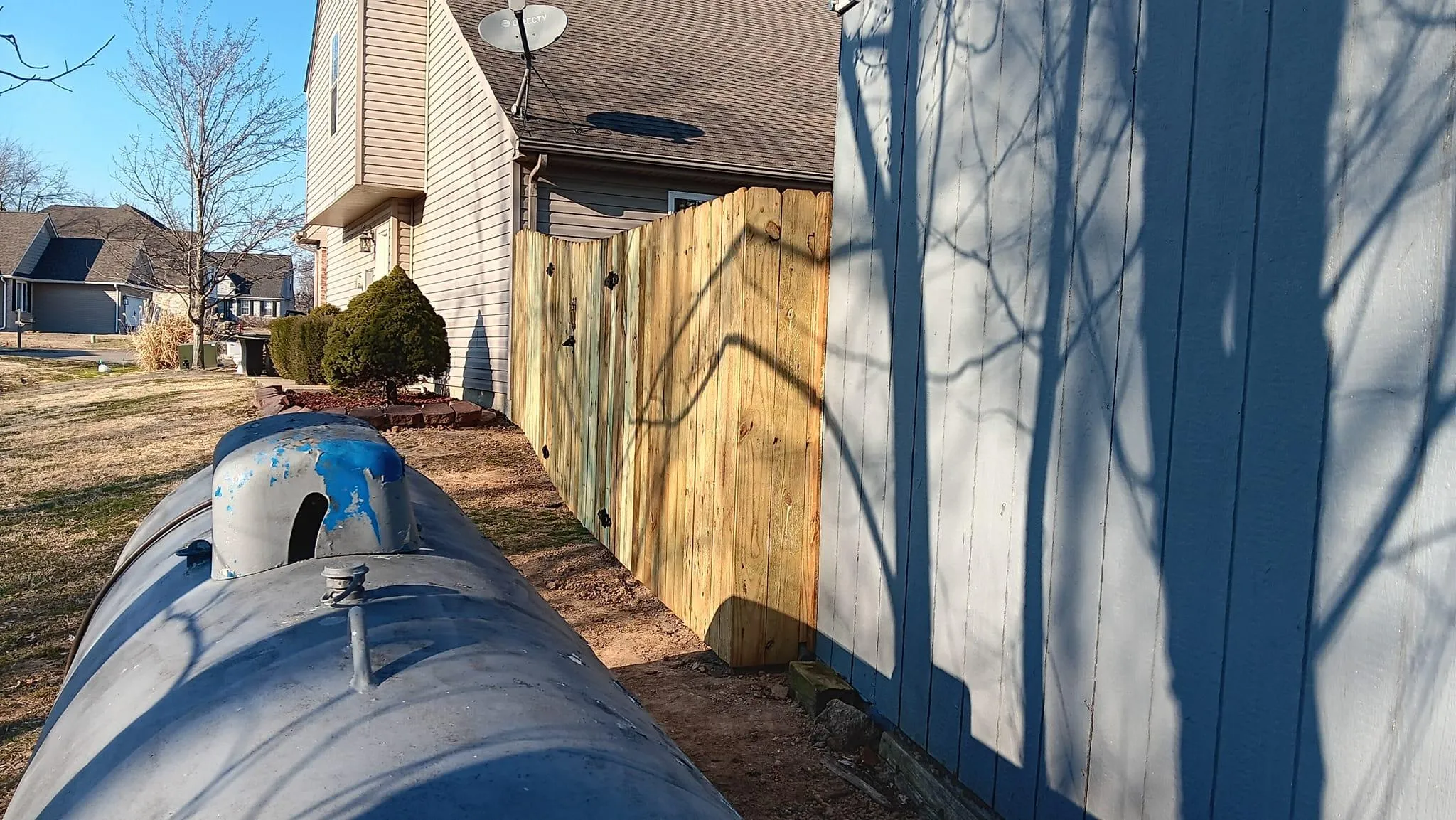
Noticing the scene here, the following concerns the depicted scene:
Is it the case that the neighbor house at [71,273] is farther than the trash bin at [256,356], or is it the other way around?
the neighbor house at [71,273]

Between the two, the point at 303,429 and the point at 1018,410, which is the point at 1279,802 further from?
the point at 303,429

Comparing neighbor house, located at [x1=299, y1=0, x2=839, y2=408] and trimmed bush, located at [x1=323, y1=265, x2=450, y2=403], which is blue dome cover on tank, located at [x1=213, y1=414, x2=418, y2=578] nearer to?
neighbor house, located at [x1=299, y1=0, x2=839, y2=408]

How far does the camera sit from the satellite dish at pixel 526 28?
1129 centimetres

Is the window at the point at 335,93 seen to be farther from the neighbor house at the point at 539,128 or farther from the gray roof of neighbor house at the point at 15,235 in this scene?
the gray roof of neighbor house at the point at 15,235

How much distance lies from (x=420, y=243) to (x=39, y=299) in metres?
48.4

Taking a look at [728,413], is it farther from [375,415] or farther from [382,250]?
[382,250]

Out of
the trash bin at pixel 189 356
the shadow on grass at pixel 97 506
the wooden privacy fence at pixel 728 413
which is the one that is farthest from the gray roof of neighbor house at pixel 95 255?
the wooden privacy fence at pixel 728 413

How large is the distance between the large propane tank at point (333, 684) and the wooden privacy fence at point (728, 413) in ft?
5.96

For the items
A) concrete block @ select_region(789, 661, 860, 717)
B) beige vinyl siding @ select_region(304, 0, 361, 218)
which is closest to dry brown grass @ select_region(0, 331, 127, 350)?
beige vinyl siding @ select_region(304, 0, 361, 218)

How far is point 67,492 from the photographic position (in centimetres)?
876

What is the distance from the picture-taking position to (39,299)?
172ft

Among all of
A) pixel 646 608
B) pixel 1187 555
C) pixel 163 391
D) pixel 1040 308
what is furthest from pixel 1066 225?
pixel 163 391

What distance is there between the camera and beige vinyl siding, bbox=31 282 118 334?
52438 mm

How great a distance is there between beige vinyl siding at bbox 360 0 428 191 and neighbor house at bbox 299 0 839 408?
0.02 metres
